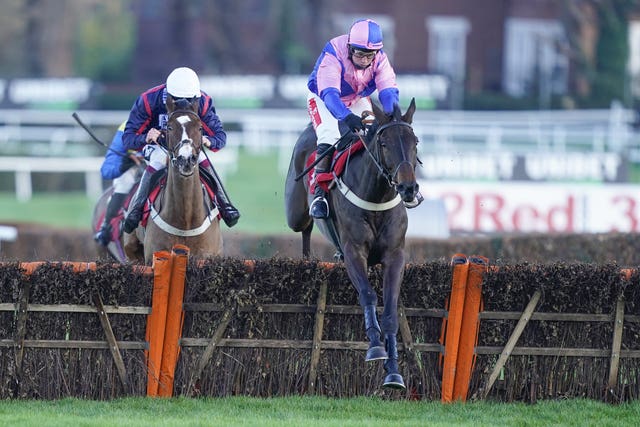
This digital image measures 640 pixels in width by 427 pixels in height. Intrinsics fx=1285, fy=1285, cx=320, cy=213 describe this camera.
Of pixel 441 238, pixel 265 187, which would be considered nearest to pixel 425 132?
pixel 265 187

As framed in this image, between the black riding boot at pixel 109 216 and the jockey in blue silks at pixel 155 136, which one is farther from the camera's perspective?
the black riding boot at pixel 109 216

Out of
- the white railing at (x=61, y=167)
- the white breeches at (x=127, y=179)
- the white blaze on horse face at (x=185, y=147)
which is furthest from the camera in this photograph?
the white railing at (x=61, y=167)

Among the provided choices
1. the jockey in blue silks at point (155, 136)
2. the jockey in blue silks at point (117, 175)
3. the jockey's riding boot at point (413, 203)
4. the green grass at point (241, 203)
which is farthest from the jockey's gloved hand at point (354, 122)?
the green grass at point (241, 203)

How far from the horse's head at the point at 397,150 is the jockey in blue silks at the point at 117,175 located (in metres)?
3.59

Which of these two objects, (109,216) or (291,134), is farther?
(291,134)

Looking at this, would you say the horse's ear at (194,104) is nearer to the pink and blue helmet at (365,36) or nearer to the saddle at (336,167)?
the saddle at (336,167)

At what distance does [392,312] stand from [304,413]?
0.78m

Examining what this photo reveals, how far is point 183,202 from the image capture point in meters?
8.91

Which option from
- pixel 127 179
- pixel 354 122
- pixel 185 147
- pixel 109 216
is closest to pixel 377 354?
pixel 354 122

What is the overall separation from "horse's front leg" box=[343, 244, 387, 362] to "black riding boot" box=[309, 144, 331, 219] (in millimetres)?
503

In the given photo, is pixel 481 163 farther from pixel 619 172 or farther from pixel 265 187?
pixel 265 187

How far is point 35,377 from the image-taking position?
764 centimetres

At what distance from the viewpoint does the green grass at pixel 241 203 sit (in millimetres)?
22734

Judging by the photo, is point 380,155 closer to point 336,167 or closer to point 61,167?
point 336,167
